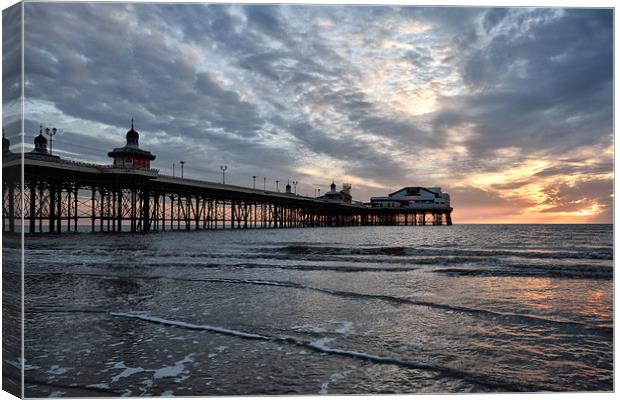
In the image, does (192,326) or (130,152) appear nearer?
(192,326)

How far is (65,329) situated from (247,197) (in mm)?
60028

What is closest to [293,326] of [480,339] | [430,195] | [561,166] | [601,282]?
[480,339]

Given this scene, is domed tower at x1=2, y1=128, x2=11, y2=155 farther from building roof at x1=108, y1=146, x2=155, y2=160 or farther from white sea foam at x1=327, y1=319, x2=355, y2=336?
building roof at x1=108, y1=146, x2=155, y2=160

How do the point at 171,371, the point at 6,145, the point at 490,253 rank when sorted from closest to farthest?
1. the point at 171,371
2. the point at 6,145
3. the point at 490,253

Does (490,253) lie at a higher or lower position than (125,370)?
lower

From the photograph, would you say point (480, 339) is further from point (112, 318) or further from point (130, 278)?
point (130, 278)

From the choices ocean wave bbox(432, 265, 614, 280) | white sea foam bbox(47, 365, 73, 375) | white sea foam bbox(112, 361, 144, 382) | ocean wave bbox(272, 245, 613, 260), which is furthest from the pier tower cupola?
white sea foam bbox(112, 361, 144, 382)

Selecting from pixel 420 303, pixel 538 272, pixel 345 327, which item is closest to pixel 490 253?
pixel 538 272

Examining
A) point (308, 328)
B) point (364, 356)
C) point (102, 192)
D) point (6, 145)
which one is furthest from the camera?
point (102, 192)

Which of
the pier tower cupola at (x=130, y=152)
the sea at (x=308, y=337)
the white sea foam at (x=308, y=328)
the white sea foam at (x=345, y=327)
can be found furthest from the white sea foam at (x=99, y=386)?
the pier tower cupola at (x=130, y=152)

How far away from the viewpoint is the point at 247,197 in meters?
65.3

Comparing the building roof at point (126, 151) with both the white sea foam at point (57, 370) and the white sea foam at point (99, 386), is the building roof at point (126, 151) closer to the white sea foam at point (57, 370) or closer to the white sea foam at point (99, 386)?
the white sea foam at point (57, 370)

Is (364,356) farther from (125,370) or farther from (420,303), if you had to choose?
(420,303)

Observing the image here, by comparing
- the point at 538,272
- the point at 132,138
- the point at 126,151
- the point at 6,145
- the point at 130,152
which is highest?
the point at 132,138
